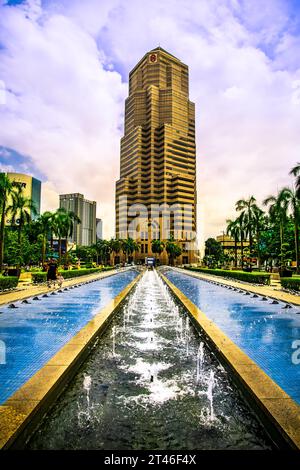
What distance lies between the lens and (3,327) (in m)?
9.59

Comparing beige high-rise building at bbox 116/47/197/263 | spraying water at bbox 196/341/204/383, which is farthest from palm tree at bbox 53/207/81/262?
beige high-rise building at bbox 116/47/197/263

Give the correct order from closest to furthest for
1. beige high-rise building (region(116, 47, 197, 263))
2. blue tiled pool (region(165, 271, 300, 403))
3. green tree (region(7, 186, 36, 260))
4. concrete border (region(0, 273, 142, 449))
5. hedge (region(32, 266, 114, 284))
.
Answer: concrete border (region(0, 273, 142, 449)) → blue tiled pool (region(165, 271, 300, 403)) → hedge (region(32, 266, 114, 284)) → green tree (region(7, 186, 36, 260)) → beige high-rise building (region(116, 47, 197, 263))

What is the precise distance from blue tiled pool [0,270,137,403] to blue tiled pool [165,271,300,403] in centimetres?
473

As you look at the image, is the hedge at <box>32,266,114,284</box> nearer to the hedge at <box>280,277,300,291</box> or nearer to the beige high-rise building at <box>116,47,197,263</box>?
the hedge at <box>280,277,300,291</box>

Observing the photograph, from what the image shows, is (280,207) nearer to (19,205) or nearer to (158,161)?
(19,205)

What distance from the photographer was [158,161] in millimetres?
146000

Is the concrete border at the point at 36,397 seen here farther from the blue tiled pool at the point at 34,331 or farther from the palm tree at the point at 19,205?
the palm tree at the point at 19,205

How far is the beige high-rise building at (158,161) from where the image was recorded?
14088 centimetres

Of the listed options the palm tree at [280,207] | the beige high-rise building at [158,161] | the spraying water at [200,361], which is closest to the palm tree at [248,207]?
the palm tree at [280,207]

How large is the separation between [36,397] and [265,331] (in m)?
7.44

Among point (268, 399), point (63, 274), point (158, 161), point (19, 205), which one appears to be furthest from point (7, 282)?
point (158, 161)

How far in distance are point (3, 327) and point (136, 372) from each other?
5.76m

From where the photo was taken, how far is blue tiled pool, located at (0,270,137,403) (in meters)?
5.80
